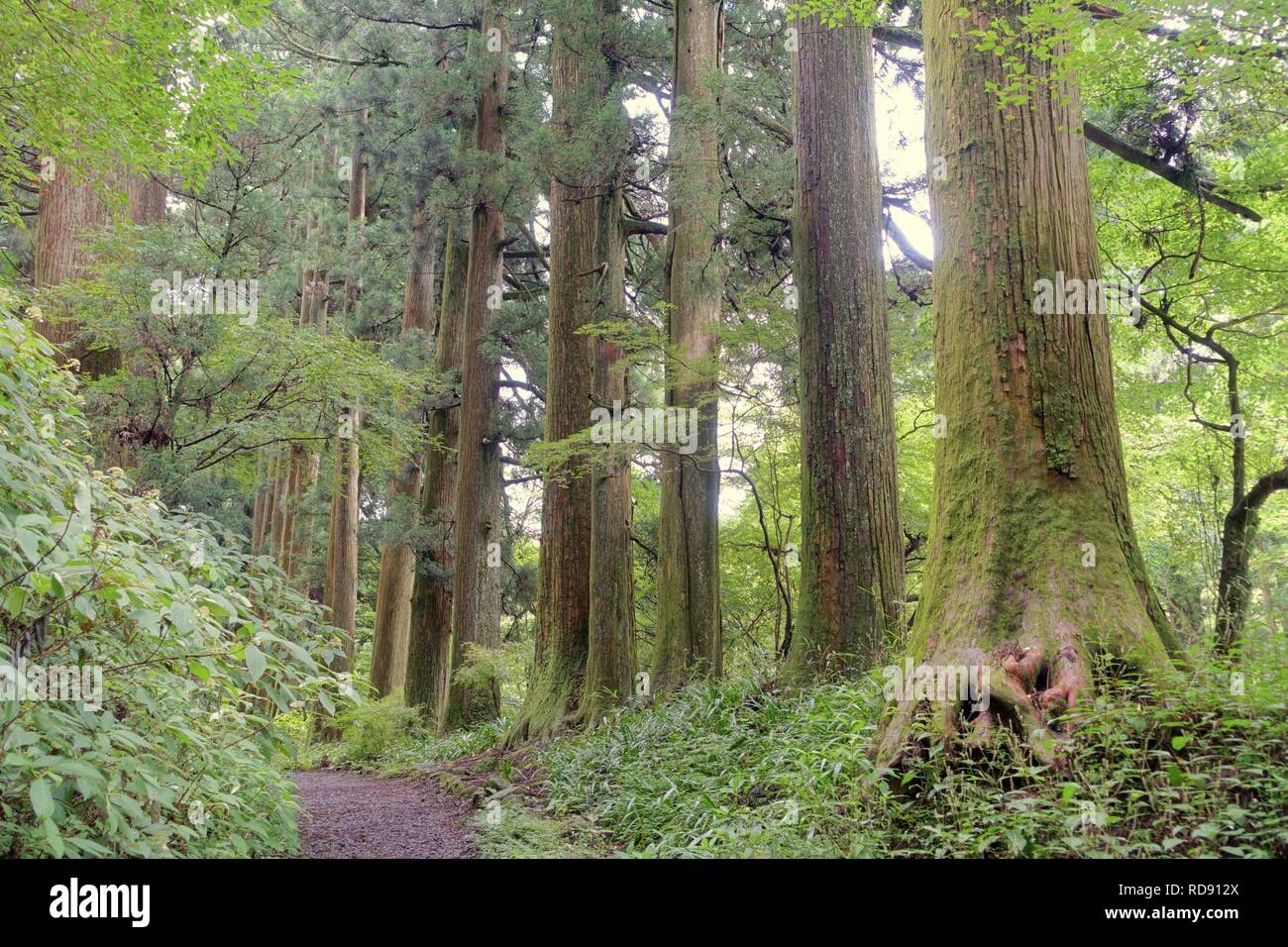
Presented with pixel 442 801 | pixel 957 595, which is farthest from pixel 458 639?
pixel 957 595

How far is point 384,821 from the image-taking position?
6.54 meters

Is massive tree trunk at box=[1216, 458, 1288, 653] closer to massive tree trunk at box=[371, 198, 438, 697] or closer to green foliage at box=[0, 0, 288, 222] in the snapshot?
green foliage at box=[0, 0, 288, 222]

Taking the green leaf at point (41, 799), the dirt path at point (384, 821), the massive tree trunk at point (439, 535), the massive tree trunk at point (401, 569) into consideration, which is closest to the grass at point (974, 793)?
the dirt path at point (384, 821)

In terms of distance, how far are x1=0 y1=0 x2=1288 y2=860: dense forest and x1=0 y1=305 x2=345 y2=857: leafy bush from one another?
0.08ft

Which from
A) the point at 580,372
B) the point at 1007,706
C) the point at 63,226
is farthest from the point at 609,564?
the point at 63,226

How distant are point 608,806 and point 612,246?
684 cm

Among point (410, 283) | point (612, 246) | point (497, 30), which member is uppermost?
point (497, 30)

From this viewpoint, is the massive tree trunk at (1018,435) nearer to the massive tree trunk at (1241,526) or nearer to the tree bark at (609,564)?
the massive tree trunk at (1241,526)

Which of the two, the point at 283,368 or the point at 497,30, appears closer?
the point at 283,368

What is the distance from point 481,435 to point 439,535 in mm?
2047

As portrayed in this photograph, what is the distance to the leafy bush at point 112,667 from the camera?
250 centimetres

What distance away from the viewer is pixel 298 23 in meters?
15.1

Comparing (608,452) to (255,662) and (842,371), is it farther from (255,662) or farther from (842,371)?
(255,662)

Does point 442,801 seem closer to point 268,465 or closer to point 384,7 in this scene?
point 384,7
